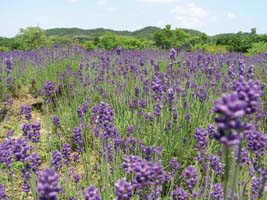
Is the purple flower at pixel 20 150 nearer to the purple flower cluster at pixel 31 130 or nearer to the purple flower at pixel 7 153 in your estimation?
the purple flower at pixel 7 153

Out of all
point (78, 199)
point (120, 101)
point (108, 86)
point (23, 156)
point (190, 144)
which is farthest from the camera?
point (108, 86)

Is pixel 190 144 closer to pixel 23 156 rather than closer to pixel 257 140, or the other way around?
pixel 257 140

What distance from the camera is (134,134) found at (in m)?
4.31

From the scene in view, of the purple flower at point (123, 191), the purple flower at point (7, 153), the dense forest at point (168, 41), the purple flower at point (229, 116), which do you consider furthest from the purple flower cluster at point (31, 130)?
the dense forest at point (168, 41)

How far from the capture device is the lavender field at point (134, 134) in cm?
157

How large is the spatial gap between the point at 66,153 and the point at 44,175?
1.75 meters

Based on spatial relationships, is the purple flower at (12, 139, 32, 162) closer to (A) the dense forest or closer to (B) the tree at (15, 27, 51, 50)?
(A) the dense forest

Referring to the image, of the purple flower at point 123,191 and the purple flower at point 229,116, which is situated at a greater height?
the purple flower at point 229,116

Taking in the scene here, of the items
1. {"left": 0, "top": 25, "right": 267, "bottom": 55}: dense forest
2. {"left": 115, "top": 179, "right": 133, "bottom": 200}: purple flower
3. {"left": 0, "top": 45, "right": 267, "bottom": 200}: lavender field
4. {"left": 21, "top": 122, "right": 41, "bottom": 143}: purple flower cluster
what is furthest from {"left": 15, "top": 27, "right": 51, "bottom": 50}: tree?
{"left": 115, "top": 179, "right": 133, "bottom": 200}: purple flower

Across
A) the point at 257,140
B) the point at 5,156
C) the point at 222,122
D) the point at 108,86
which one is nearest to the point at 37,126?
the point at 5,156

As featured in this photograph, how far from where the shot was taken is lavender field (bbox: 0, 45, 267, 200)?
1.57 meters

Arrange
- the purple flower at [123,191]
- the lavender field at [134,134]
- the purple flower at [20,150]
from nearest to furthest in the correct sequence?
the purple flower at [123,191] < the lavender field at [134,134] < the purple flower at [20,150]

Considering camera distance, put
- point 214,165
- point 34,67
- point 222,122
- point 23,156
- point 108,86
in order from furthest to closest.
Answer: point 34,67
point 108,86
point 214,165
point 23,156
point 222,122

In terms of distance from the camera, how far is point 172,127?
438cm
